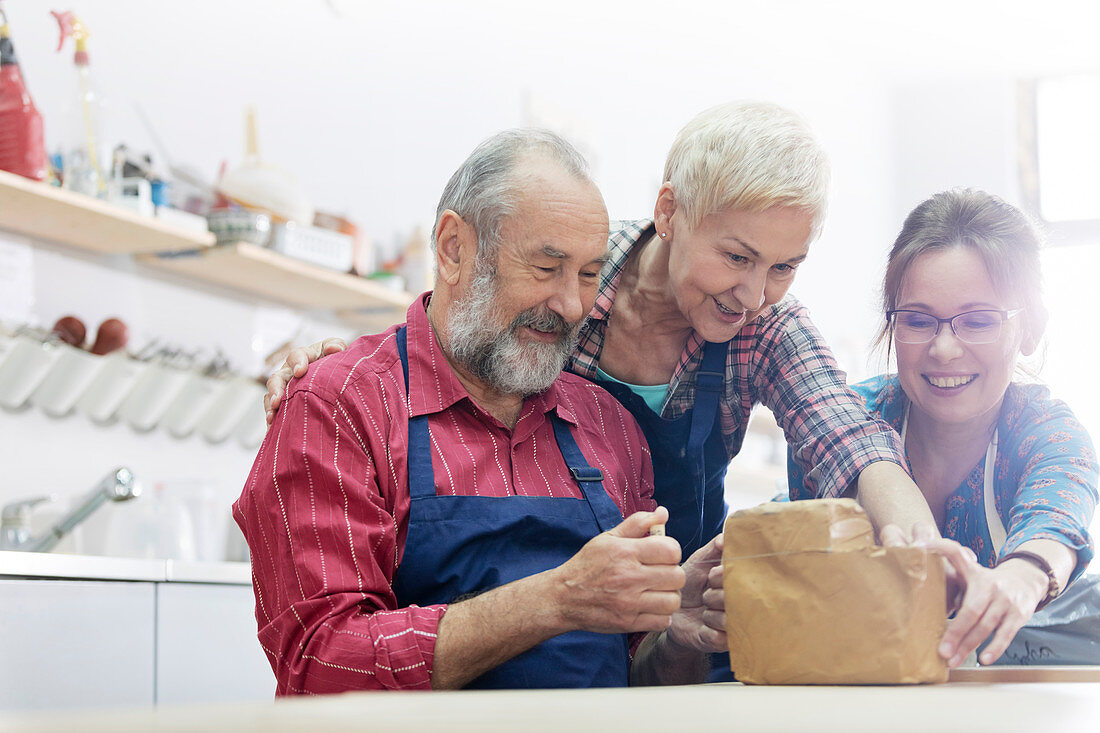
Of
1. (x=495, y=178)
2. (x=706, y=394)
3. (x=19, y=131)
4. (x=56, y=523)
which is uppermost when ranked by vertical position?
(x=19, y=131)

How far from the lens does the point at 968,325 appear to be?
162 cm

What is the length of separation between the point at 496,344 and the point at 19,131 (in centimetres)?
139

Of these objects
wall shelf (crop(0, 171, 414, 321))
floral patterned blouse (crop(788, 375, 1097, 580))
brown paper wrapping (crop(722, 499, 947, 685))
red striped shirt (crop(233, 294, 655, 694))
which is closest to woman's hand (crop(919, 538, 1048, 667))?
brown paper wrapping (crop(722, 499, 947, 685))

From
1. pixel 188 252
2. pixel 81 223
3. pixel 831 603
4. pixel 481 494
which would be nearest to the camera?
pixel 831 603

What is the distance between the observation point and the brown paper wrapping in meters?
1.00

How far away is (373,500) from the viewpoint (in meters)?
1.29

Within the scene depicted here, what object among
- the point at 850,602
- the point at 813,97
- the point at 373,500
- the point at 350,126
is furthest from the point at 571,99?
the point at 850,602

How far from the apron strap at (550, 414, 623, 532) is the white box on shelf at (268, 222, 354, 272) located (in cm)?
152

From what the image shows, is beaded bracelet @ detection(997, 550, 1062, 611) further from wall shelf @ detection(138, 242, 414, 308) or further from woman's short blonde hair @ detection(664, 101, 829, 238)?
wall shelf @ detection(138, 242, 414, 308)

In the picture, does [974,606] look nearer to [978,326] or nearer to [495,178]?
[978,326]

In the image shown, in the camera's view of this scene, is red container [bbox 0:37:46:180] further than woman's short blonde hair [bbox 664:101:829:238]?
Yes

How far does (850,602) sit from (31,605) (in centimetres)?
144

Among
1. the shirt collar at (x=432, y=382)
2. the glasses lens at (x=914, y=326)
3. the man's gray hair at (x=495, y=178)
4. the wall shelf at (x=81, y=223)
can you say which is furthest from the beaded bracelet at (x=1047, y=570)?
the wall shelf at (x=81, y=223)

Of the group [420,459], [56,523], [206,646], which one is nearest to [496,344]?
[420,459]
